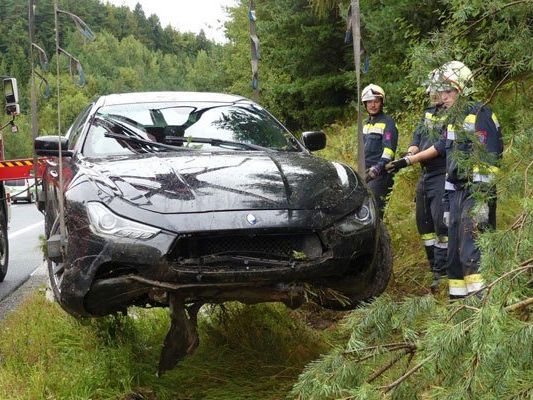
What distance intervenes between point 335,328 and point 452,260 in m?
0.89

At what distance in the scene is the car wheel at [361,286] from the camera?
400 centimetres

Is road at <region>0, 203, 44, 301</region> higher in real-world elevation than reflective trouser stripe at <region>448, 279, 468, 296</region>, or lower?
lower

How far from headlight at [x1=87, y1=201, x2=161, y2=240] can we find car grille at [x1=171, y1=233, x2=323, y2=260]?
0.17 m

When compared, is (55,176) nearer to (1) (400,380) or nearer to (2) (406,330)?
(2) (406,330)

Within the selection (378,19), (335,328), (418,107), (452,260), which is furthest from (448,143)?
(378,19)

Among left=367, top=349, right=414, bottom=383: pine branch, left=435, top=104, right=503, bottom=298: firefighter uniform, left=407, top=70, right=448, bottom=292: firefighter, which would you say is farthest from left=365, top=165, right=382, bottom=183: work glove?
left=367, top=349, right=414, bottom=383: pine branch

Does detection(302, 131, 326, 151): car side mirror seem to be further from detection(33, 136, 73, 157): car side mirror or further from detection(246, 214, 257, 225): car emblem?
detection(246, 214, 257, 225): car emblem

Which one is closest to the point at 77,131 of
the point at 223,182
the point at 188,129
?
the point at 188,129

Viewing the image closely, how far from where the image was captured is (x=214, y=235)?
358 cm

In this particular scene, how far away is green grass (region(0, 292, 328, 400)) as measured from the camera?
3898mm

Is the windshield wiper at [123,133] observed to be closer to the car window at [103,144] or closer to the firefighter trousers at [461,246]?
the car window at [103,144]

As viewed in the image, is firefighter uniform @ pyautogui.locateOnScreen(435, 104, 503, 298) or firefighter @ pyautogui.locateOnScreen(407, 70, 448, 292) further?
firefighter @ pyautogui.locateOnScreen(407, 70, 448, 292)

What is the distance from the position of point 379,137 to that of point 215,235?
3710mm

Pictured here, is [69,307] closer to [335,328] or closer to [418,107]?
[335,328]
